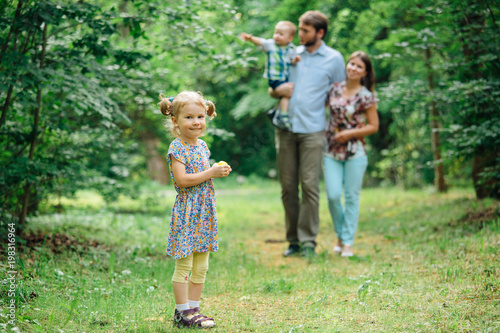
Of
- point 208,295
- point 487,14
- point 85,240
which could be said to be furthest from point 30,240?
point 487,14

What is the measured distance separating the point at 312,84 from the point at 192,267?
9.25 feet

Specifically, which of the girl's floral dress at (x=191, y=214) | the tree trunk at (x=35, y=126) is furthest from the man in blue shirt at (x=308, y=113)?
the tree trunk at (x=35, y=126)

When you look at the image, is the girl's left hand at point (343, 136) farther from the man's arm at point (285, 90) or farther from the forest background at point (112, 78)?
the forest background at point (112, 78)

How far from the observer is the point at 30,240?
517cm

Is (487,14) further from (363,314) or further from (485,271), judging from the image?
(363,314)

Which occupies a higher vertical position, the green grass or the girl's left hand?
the girl's left hand

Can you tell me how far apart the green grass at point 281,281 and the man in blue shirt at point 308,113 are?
468mm

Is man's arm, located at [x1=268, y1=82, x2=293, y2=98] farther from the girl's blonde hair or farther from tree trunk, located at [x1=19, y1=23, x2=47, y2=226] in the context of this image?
tree trunk, located at [x1=19, y1=23, x2=47, y2=226]

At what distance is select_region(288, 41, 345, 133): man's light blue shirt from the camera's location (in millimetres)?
5387

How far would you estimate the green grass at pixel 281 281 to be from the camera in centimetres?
321

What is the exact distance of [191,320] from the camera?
3.18m

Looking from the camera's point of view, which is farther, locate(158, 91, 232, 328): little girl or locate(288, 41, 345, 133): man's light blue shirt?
locate(288, 41, 345, 133): man's light blue shirt

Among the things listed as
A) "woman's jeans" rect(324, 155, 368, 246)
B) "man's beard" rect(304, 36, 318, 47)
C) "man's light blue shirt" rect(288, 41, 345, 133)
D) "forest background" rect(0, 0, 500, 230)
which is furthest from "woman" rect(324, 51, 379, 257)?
"forest background" rect(0, 0, 500, 230)

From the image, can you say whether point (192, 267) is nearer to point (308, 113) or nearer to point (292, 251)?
point (292, 251)
